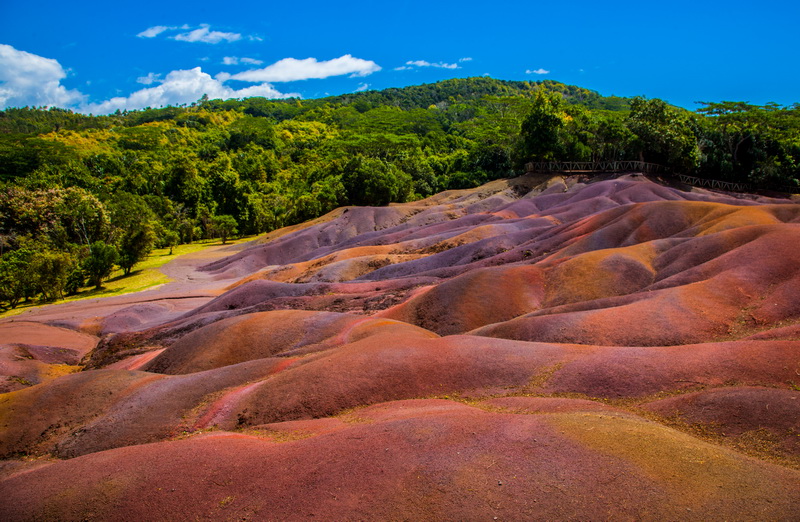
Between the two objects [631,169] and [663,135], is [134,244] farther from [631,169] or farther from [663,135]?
[663,135]

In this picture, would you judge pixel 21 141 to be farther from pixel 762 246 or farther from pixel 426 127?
pixel 762 246

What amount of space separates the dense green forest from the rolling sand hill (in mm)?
32332

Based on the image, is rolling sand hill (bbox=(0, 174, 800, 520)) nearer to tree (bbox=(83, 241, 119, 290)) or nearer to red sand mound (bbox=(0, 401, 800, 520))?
red sand mound (bbox=(0, 401, 800, 520))

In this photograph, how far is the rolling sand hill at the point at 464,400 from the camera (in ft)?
31.2

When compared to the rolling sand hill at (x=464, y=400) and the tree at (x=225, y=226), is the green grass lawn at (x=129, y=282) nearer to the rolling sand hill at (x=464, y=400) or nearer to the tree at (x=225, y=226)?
the tree at (x=225, y=226)

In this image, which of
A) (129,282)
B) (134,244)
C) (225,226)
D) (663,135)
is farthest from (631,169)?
(129,282)

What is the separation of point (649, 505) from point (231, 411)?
12436 mm

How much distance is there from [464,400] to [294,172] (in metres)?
96.7

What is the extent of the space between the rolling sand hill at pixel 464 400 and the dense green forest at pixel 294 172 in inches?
1273

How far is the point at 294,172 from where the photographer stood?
348 ft

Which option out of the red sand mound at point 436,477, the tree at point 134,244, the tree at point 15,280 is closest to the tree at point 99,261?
the tree at point 134,244

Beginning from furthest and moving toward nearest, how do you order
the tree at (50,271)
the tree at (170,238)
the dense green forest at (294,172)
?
1. the tree at (170,238)
2. the dense green forest at (294,172)
3. the tree at (50,271)

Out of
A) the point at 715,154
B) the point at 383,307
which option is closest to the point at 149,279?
the point at 383,307

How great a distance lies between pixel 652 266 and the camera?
28.5 m
